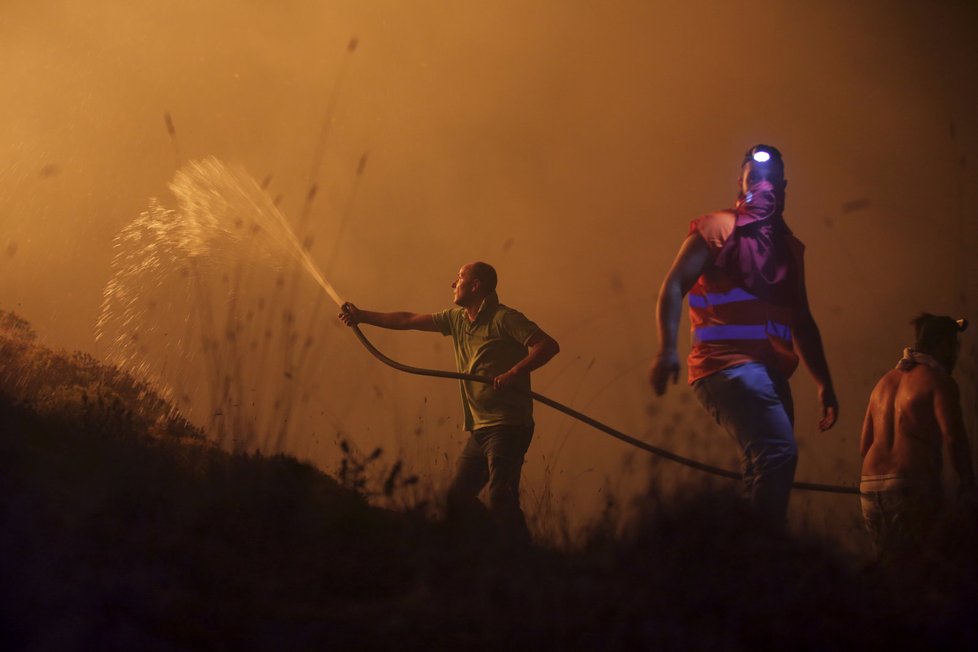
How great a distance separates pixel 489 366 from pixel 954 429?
7.77ft

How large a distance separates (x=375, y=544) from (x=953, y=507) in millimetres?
2391

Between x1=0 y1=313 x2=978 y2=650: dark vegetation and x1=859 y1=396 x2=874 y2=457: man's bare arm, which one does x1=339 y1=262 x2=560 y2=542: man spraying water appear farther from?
x1=859 y1=396 x2=874 y2=457: man's bare arm

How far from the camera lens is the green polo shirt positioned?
5.10 m

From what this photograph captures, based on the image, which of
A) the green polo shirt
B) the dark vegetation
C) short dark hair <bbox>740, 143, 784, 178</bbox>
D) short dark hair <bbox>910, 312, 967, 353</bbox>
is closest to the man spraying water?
the green polo shirt

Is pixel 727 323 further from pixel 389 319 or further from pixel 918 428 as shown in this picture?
pixel 389 319

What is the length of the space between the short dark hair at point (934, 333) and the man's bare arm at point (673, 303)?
126cm

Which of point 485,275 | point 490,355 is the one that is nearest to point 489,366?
point 490,355

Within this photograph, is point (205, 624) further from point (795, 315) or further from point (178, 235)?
point (178, 235)

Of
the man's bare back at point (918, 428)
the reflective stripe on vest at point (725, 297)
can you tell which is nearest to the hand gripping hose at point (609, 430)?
the man's bare back at point (918, 428)

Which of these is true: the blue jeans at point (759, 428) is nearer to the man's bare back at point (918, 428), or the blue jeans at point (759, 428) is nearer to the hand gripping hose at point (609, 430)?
the hand gripping hose at point (609, 430)

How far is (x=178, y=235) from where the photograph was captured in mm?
6062

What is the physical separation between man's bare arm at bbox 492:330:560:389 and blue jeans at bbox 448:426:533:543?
27 centimetres

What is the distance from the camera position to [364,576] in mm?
3176

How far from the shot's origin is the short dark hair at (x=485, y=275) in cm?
542
